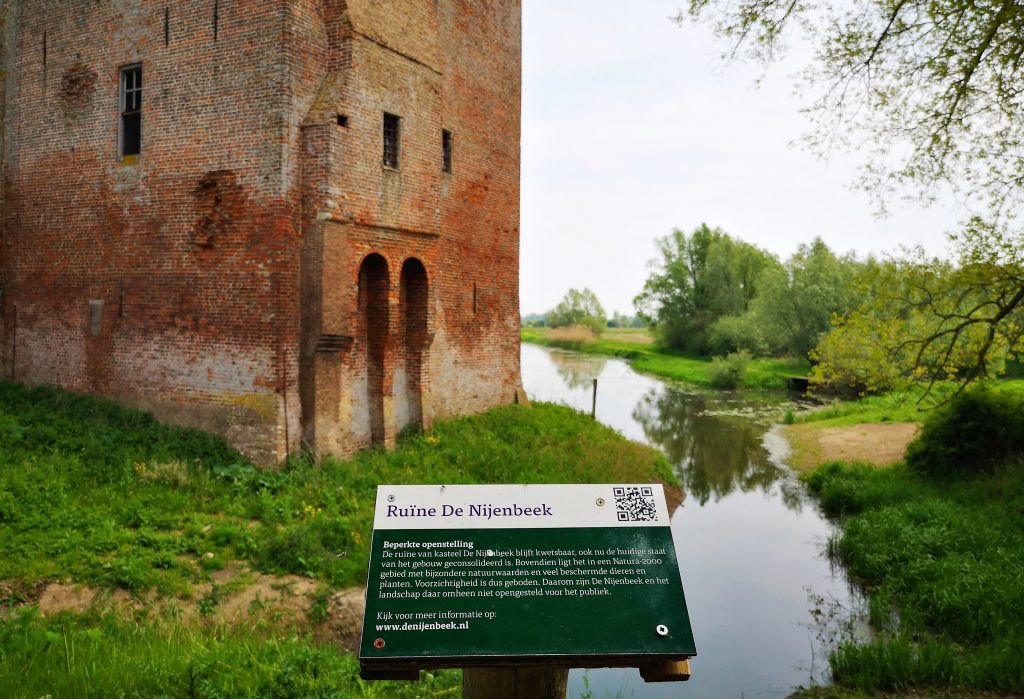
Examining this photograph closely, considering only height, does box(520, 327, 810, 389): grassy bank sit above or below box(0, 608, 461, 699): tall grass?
above

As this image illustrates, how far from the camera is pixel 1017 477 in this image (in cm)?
1330

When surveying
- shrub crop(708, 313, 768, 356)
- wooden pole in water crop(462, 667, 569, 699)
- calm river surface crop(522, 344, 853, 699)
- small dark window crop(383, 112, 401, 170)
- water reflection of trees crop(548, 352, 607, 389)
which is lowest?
calm river surface crop(522, 344, 853, 699)

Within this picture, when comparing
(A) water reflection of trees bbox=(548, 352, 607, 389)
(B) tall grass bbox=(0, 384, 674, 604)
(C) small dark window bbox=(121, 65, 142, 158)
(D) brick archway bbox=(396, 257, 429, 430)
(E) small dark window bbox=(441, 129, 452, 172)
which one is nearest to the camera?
(B) tall grass bbox=(0, 384, 674, 604)

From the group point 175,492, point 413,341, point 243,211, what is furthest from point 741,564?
point 243,211

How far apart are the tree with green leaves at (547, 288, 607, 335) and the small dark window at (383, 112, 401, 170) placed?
190 feet

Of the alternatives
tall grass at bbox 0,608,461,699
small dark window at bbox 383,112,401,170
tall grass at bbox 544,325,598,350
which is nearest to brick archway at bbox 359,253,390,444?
small dark window at bbox 383,112,401,170

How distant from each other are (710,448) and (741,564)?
10.2m

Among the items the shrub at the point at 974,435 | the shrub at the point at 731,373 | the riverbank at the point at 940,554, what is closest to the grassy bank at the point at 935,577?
the riverbank at the point at 940,554

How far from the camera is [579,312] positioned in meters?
75.2

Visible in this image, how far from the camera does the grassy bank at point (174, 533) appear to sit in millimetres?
6070

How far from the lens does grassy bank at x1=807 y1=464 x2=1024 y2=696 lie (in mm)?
8180

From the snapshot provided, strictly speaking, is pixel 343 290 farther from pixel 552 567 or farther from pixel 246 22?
pixel 552 567

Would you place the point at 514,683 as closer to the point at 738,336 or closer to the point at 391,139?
the point at 391,139

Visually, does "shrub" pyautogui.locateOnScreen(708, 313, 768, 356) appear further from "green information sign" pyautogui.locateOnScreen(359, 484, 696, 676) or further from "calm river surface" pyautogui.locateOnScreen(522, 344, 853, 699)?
"green information sign" pyautogui.locateOnScreen(359, 484, 696, 676)
